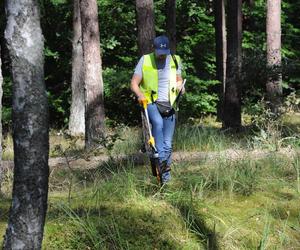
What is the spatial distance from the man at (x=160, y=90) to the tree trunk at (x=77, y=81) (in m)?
10.7

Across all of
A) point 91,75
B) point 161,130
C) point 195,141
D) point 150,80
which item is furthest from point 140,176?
point 91,75

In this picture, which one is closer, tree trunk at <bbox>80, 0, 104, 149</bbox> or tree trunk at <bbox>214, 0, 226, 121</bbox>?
tree trunk at <bbox>80, 0, 104, 149</bbox>

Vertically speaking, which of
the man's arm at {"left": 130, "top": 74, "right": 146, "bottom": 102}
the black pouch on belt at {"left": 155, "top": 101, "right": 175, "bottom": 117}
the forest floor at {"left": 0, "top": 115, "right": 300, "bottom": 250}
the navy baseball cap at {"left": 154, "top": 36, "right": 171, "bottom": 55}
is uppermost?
Result: the navy baseball cap at {"left": 154, "top": 36, "right": 171, "bottom": 55}

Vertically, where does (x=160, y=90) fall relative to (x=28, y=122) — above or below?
above

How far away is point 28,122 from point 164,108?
131 inches

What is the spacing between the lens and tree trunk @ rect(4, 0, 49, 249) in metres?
3.36

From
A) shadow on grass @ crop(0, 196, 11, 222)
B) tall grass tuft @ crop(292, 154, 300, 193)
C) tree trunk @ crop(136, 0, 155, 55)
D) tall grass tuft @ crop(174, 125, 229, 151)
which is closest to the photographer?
shadow on grass @ crop(0, 196, 11, 222)

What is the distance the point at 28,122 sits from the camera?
3377 mm

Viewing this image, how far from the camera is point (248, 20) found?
2397cm

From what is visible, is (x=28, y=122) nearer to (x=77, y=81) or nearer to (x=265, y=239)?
(x=265, y=239)

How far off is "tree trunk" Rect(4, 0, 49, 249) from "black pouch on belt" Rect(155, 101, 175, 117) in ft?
10.5

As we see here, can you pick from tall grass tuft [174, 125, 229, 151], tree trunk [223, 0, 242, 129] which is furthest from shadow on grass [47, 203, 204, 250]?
tree trunk [223, 0, 242, 129]

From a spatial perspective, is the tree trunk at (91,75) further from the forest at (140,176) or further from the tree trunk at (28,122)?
the tree trunk at (28,122)

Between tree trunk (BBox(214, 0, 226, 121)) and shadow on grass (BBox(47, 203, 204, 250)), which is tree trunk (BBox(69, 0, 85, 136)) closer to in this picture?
tree trunk (BBox(214, 0, 226, 121))
